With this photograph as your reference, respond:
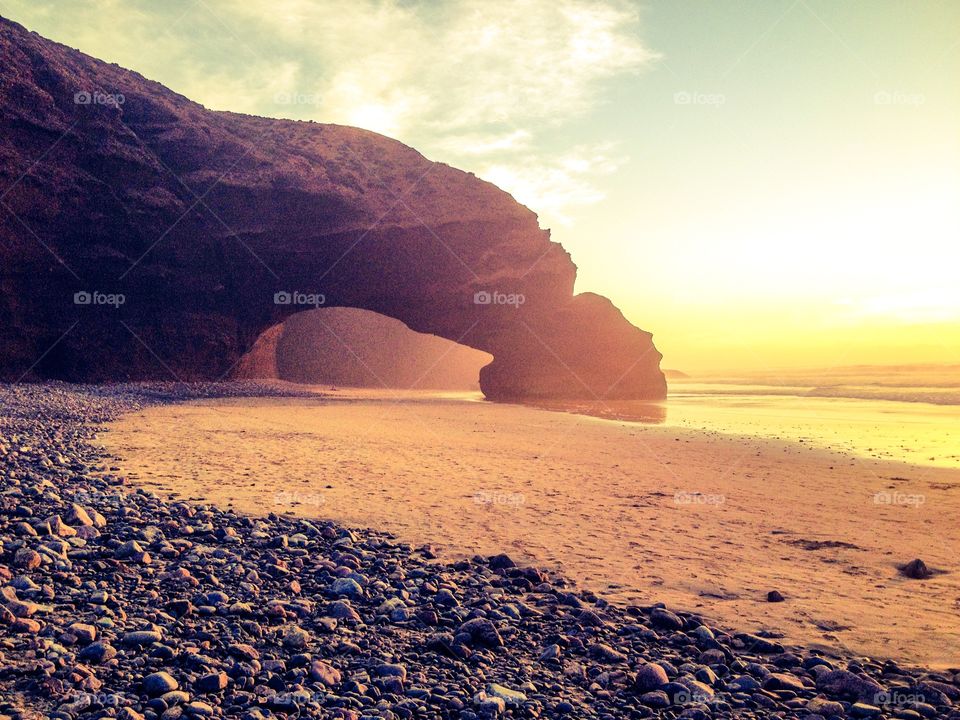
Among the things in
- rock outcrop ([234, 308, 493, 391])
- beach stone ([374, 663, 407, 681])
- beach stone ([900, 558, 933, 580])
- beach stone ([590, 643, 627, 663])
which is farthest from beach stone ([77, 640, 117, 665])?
rock outcrop ([234, 308, 493, 391])

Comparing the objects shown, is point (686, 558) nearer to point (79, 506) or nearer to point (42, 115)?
point (79, 506)

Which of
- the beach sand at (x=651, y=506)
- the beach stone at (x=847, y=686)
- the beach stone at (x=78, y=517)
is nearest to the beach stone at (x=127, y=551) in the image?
the beach stone at (x=78, y=517)

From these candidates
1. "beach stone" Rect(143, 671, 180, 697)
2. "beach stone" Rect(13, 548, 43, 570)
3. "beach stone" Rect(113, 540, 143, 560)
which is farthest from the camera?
"beach stone" Rect(113, 540, 143, 560)

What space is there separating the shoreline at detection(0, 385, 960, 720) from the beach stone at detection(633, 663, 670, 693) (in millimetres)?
12

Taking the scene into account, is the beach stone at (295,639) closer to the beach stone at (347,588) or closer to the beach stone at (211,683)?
the beach stone at (211,683)

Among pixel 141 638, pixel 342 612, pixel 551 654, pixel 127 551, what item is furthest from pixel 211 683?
pixel 127 551

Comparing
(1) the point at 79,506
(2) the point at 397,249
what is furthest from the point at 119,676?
(2) the point at 397,249

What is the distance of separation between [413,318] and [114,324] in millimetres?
14795

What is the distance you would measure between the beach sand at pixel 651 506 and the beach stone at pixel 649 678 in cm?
115

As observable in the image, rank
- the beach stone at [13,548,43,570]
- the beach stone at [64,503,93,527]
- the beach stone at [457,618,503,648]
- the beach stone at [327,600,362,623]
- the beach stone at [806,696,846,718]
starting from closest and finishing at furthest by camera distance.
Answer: the beach stone at [806,696,846,718] < the beach stone at [457,618,503,648] < the beach stone at [327,600,362,623] < the beach stone at [13,548,43,570] < the beach stone at [64,503,93,527]

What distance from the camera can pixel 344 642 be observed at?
371 centimetres

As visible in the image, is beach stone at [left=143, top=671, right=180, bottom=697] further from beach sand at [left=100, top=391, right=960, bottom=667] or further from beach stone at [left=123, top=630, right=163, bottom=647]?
beach sand at [left=100, top=391, right=960, bottom=667]

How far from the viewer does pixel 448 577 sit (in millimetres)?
4945

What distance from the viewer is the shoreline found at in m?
3.07
